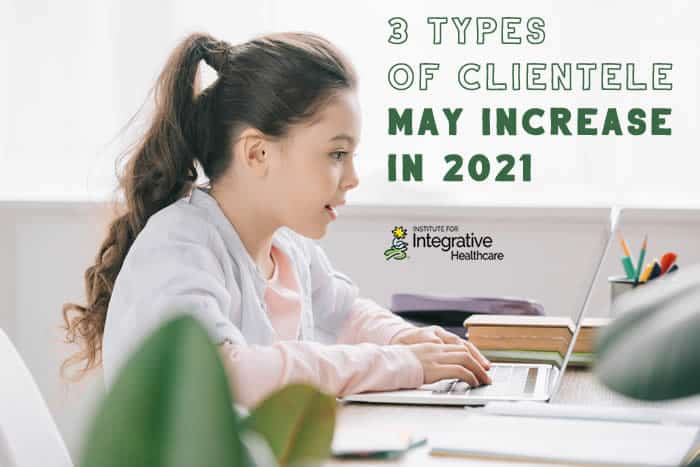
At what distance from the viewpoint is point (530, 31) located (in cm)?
292

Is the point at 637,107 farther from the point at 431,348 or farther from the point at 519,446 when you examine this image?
the point at 519,446

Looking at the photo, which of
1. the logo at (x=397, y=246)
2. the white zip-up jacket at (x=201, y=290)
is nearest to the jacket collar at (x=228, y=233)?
the white zip-up jacket at (x=201, y=290)

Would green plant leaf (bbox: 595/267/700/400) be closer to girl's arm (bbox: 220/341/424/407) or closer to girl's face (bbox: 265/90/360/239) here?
girl's arm (bbox: 220/341/424/407)

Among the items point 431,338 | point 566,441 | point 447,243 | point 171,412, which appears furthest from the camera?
point 447,243

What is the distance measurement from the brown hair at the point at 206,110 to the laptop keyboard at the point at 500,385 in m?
0.46

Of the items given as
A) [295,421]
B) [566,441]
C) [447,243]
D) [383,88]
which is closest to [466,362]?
[566,441]

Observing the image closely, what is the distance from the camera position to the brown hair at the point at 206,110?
146 centimetres

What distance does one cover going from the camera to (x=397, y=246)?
2.95 meters

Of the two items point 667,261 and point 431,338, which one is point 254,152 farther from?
point 667,261

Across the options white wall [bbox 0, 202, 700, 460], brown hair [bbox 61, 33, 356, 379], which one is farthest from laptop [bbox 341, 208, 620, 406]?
white wall [bbox 0, 202, 700, 460]

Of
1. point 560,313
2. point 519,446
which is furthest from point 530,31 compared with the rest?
point 519,446

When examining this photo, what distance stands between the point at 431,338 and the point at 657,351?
122cm

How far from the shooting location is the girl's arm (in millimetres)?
1145

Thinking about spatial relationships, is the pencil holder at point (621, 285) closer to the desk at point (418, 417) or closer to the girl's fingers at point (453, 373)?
the desk at point (418, 417)
